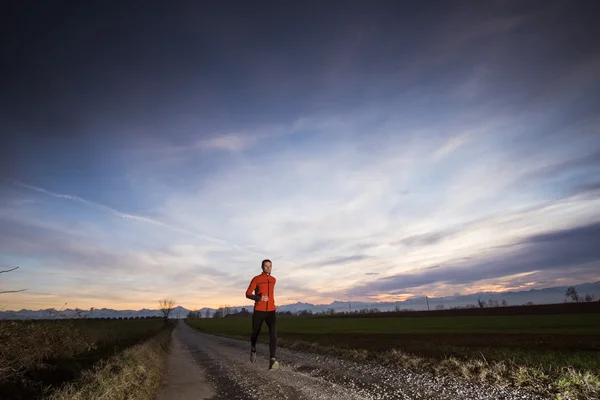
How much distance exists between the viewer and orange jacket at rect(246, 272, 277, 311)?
9781mm

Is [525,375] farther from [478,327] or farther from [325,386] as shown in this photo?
[478,327]

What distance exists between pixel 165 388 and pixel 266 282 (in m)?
5.93

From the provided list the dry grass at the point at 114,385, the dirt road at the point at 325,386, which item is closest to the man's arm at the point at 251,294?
the dirt road at the point at 325,386

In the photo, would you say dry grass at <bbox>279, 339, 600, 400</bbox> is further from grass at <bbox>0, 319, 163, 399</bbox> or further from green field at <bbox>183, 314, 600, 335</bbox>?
green field at <bbox>183, 314, 600, 335</bbox>

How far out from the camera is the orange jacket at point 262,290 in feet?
32.1

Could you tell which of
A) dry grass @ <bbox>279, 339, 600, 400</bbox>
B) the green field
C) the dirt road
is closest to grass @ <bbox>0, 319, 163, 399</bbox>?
the dirt road

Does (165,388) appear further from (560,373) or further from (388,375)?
(560,373)

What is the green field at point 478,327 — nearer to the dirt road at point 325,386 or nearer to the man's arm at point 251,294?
the dirt road at point 325,386

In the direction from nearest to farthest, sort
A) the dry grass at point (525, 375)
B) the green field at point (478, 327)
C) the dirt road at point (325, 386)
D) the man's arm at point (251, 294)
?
the dry grass at point (525, 375) < the dirt road at point (325, 386) < the man's arm at point (251, 294) < the green field at point (478, 327)

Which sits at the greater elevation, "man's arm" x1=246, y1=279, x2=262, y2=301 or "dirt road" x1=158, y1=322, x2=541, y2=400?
"man's arm" x1=246, y1=279, x2=262, y2=301

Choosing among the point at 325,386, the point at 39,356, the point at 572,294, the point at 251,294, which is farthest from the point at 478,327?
the point at 572,294

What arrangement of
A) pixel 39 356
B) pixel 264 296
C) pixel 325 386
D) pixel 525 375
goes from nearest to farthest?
pixel 525 375
pixel 325 386
pixel 264 296
pixel 39 356

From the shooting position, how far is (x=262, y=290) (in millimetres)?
9781

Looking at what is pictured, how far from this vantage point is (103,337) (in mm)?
23797
